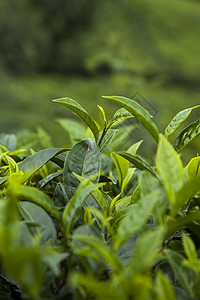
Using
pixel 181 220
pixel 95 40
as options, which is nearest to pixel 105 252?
pixel 181 220

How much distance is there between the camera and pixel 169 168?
66 centimetres

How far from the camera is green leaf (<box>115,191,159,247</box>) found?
0.56 meters

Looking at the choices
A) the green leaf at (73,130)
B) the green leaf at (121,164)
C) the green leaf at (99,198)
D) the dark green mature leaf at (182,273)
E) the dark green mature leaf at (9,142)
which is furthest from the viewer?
the green leaf at (73,130)

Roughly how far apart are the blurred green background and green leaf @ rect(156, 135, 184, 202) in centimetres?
428

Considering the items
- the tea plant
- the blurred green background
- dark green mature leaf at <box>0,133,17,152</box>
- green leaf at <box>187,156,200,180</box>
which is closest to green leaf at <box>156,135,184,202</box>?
the tea plant

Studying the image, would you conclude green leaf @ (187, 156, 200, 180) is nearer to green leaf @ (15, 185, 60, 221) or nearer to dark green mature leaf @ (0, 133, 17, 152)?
green leaf @ (15, 185, 60, 221)

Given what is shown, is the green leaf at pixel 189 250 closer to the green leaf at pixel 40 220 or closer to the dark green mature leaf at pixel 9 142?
the green leaf at pixel 40 220

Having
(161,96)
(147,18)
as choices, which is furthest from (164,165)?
(147,18)

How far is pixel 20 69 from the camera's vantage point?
610 centimetres

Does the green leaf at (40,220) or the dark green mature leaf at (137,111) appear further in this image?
the dark green mature leaf at (137,111)

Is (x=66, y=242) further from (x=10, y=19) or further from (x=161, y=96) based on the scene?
(x=10, y=19)

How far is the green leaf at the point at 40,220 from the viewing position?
2.15 feet

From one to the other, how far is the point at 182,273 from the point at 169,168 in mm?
168

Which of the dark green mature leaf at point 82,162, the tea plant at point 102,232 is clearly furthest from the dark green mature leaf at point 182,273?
the dark green mature leaf at point 82,162
